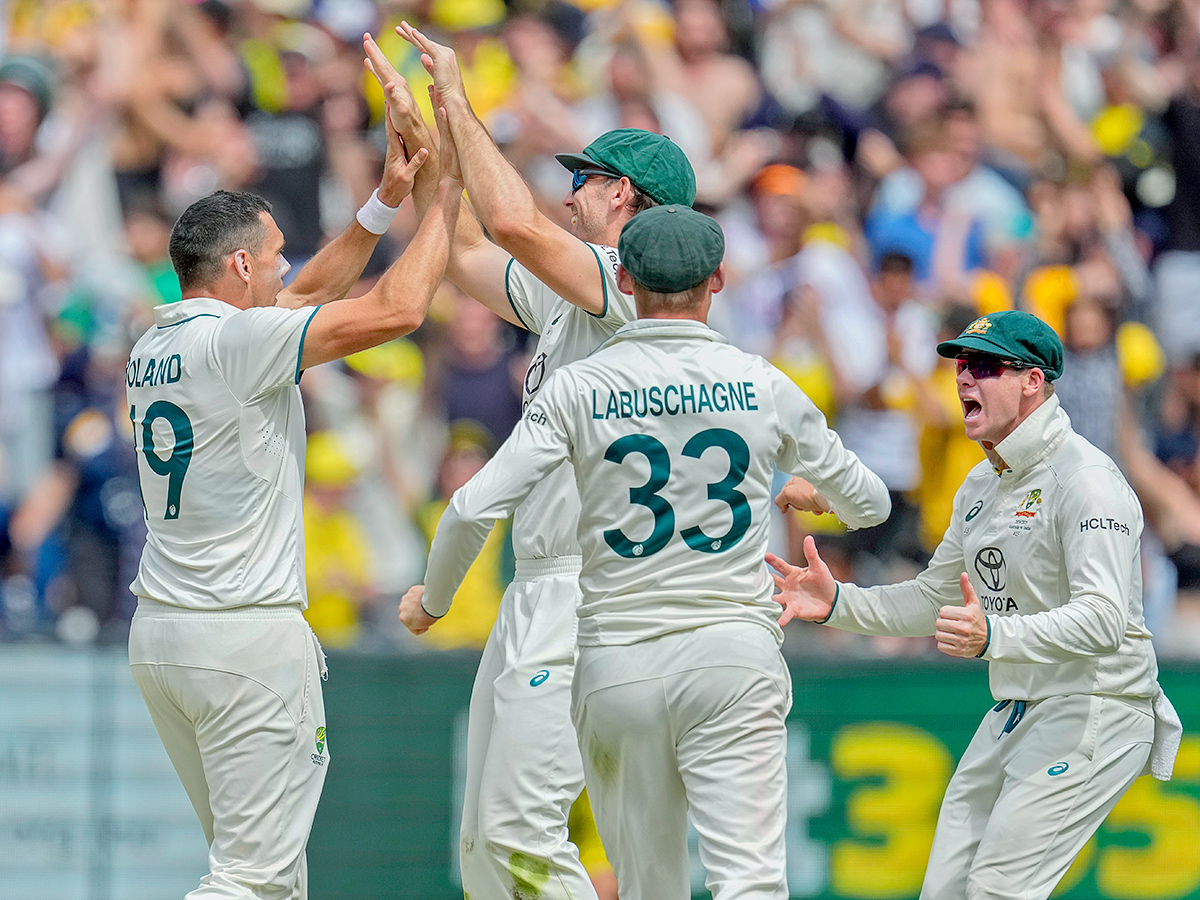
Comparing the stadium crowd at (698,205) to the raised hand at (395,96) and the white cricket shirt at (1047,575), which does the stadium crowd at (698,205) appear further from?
the raised hand at (395,96)

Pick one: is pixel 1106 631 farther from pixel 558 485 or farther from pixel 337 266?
pixel 337 266

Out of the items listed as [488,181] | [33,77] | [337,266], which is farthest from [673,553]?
[33,77]

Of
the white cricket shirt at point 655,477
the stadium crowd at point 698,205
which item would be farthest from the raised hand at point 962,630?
the stadium crowd at point 698,205

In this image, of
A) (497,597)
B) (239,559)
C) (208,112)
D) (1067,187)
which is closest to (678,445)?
(239,559)

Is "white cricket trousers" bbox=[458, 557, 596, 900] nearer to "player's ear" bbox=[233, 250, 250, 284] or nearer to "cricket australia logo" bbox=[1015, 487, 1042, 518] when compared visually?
"player's ear" bbox=[233, 250, 250, 284]

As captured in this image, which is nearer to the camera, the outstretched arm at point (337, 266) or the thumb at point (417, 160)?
the thumb at point (417, 160)

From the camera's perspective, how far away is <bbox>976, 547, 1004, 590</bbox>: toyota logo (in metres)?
5.57

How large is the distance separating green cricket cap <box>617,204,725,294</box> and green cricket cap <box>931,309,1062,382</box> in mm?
1117

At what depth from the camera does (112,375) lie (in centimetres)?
1033

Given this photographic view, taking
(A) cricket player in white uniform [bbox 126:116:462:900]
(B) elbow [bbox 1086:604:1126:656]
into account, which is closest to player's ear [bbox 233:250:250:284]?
(A) cricket player in white uniform [bbox 126:116:462:900]

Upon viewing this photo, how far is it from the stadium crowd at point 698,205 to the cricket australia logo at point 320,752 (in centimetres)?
299

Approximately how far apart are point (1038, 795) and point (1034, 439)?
3.99 feet

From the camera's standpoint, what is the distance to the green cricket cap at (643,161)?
5.47 meters

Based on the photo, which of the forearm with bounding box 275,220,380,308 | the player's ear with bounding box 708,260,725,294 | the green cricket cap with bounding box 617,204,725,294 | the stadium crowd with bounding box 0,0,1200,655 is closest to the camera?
the green cricket cap with bounding box 617,204,725,294
